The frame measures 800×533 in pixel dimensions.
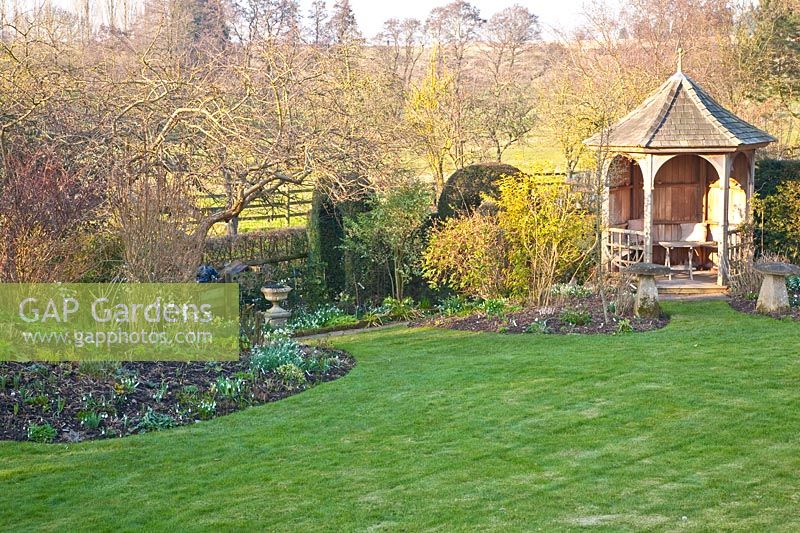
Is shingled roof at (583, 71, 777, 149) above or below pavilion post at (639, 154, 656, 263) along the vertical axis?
above

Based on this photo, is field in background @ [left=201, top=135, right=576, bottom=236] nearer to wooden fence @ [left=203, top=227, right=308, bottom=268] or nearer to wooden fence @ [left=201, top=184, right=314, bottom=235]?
wooden fence @ [left=201, top=184, right=314, bottom=235]

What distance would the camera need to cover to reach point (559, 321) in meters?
12.0

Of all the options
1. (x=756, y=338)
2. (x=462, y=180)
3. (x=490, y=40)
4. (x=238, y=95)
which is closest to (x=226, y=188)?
(x=238, y=95)

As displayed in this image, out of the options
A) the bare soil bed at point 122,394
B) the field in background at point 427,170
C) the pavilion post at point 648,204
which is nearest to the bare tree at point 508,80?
the field in background at point 427,170

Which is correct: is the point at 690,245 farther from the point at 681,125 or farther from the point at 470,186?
the point at 470,186

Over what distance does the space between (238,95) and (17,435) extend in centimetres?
835

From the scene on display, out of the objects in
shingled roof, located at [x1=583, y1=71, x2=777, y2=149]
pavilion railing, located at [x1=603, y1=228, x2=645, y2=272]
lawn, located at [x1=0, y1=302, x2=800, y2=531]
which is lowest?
lawn, located at [x1=0, y1=302, x2=800, y2=531]

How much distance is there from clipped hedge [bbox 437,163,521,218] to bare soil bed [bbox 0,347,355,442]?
726 cm

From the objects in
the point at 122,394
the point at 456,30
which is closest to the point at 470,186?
the point at 122,394

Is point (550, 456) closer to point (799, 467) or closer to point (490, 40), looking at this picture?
point (799, 467)

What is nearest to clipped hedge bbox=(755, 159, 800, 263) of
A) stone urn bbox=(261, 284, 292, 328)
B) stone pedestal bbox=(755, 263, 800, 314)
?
stone pedestal bbox=(755, 263, 800, 314)

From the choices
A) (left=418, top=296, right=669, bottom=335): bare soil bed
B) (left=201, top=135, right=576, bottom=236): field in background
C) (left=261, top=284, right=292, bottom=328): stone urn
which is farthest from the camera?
(left=201, top=135, right=576, bottom=236): field in background

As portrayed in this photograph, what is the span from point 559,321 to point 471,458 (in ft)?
18.2

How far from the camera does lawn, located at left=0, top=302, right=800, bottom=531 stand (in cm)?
564
